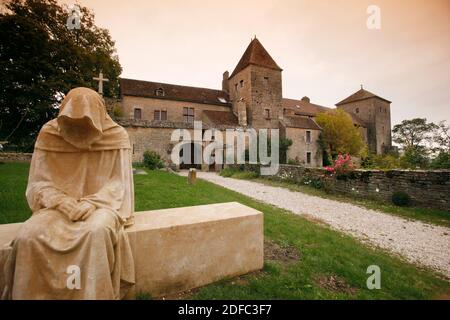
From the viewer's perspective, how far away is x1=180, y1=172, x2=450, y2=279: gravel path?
13.7 feet

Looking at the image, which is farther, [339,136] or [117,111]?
[339,136]

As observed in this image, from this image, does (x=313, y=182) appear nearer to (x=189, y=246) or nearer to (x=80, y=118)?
(x=189, y=246)

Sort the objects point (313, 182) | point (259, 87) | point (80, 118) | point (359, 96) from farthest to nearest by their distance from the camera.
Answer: point (359, 96) → point (259, 87) → point (313, 182) → point (80, 118)

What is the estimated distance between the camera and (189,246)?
2447 millimetres

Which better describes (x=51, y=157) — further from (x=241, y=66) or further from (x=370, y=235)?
(x=241, y=66)

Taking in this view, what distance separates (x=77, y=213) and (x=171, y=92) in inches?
1168

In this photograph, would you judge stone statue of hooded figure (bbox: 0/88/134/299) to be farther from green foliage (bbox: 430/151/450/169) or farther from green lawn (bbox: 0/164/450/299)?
green foliage (bbox: 430/151/450/169)

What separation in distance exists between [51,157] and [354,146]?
110 ft

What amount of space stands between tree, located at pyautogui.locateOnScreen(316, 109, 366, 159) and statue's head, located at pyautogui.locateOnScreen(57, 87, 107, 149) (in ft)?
98.3

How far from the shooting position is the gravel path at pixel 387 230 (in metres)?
4.18

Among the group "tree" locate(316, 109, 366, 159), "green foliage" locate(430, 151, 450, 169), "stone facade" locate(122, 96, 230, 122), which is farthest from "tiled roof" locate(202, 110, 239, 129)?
"green foliage" locate(430, 151, 450, 169)

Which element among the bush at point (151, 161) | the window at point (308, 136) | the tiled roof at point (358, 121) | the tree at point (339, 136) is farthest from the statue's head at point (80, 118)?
the tiled roof at point (358, 121)

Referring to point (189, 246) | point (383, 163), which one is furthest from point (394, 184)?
point (189, 246)

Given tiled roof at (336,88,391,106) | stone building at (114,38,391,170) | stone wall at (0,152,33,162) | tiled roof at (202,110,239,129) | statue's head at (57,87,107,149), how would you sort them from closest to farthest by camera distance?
statue's head at (57,87,107,149), stone wall at (0,152,33,162), tiled roof at (202,110,239,129), stone building at (114,38,391,170), tiled roof at (336,88,391,106)
